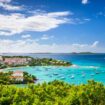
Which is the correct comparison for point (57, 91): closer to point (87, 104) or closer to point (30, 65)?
point (87, 104)

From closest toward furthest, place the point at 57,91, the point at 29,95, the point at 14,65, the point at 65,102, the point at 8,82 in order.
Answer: the point at 65,102
the point at 29,95
the point at 57,91
the point at 8,82
the point at 14,65

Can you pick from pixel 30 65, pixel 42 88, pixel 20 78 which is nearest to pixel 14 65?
pixel 30 65

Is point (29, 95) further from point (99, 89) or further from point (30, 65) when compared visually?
point (30, 65)

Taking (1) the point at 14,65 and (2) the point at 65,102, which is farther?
(1) the point at 14,65

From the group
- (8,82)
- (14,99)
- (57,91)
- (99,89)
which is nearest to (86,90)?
(99,89)

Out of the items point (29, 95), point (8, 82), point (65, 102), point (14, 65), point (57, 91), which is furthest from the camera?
point (14, 65)

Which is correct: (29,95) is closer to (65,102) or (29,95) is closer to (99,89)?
(65,102)

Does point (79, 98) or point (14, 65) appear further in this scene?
point (14, 65)
